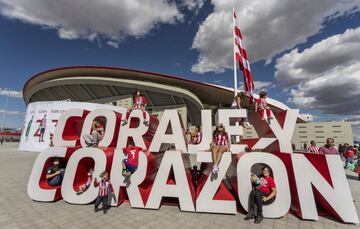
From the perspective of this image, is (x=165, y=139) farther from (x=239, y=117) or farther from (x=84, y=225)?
(x=84, y=225)

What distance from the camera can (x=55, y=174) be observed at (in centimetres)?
552

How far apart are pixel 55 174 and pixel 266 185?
573 centimetres

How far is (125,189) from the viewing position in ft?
18.0

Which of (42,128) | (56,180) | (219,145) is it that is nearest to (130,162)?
(56,180)

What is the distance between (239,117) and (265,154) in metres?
1.30

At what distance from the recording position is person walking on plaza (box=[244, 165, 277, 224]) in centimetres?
432

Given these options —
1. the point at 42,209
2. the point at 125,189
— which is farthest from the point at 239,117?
the point at 42,209

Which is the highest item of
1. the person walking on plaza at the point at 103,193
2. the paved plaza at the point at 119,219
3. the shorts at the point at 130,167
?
the shorts at the point at 130,167

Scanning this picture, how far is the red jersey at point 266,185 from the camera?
4.56 meters

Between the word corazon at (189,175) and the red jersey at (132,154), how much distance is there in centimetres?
15

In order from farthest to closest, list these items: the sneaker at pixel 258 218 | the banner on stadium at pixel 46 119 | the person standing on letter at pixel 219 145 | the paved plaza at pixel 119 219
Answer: the banner on stadium at pixel 46 119
the person standing on letter at pixel 219 145
the sneaker at pixel 258 218
the paved plaza at pixel 119 219

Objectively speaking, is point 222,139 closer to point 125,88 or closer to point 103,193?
point 103,193

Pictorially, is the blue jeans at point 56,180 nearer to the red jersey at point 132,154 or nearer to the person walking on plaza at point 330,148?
the red jersey at point 132,154

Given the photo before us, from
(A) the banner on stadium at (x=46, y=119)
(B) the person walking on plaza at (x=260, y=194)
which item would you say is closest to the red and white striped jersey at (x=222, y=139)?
(B) the person walking on plaza at (x=260, y=194)
